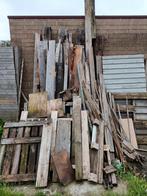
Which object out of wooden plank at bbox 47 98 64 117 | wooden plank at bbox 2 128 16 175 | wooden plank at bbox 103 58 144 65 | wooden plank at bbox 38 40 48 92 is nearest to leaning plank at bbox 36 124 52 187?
wooden plank at bbox 2 128 16 175

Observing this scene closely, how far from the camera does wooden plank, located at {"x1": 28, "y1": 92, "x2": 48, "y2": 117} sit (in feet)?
22.5

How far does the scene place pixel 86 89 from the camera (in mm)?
7168

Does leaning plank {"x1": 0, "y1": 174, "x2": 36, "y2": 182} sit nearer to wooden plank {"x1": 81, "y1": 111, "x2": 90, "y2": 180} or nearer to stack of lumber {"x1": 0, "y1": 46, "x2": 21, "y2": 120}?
wooden plank {"x1": 81, "y1": 111, "x2": 90, "y2": 180}

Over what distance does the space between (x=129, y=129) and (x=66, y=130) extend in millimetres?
1945

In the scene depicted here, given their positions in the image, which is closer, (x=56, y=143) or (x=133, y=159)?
(x=56, y=143)

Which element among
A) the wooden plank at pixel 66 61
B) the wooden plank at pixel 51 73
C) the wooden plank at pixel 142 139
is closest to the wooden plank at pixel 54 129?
the wooden plank at pixel 51 73

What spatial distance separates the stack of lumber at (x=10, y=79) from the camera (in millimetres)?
8617

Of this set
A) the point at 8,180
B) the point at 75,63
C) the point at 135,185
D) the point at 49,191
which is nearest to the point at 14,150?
the point at 8,180

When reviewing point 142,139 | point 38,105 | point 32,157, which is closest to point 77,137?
point 32,157

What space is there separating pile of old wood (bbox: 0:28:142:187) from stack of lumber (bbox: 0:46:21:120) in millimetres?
624

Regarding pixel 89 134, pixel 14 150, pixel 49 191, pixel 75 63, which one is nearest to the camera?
pixel 49 191

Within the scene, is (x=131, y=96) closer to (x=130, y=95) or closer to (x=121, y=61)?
(x=130, y=95)

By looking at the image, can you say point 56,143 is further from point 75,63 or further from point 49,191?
point 75,63

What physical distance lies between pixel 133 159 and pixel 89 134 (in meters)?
1.02
